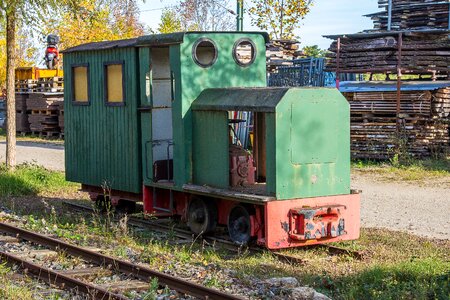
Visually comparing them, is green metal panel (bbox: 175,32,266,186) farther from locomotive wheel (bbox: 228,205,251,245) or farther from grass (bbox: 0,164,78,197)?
grass (bbox: 0,164,78,197)

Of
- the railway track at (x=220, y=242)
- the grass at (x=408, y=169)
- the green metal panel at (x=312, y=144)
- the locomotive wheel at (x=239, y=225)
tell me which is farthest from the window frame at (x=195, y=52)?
the grass at (x=408, y=169)

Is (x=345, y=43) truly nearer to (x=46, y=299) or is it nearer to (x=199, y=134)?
(x=199, y=134)

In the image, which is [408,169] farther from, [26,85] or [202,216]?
[26,85]

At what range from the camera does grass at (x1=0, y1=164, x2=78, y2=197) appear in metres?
17.3

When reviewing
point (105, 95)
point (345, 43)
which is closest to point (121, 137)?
point (105, 95)

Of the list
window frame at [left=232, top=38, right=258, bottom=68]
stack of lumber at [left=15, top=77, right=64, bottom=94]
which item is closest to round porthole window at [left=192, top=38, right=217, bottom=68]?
window frame at [left=232, top=38, right=258, bottom=68]

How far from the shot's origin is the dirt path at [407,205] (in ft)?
44.0

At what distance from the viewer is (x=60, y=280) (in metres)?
9.19

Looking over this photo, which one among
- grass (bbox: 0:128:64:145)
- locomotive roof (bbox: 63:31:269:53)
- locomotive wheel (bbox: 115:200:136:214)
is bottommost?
locomotive wheel (bbox: 115:200:136:214)

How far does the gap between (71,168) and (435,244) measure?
6.90 m

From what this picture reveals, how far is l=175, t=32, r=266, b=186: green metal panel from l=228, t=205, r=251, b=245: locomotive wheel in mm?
740

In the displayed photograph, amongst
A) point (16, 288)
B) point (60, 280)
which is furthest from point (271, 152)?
point (16, 288)

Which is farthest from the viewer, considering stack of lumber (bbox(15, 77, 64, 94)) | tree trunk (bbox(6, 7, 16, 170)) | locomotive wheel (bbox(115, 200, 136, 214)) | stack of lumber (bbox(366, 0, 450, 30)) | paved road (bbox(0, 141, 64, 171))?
stack of lumber (bbox(15, 77, 64, 94))

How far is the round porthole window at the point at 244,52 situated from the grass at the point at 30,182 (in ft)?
21.2
